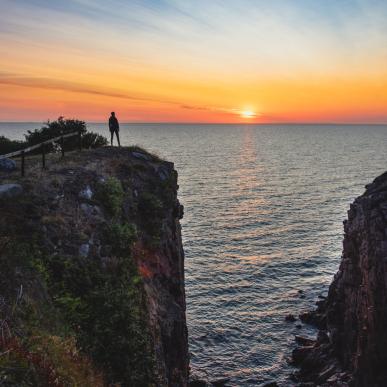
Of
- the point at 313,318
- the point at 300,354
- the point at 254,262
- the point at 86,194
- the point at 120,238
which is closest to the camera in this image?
the point at 120,238

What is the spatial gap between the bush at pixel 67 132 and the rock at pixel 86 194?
14.3m

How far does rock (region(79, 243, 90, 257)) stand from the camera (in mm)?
16391

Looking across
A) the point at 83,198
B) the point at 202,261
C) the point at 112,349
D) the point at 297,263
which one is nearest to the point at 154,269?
the point at 83,198

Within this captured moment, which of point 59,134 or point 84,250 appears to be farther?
point 59,134

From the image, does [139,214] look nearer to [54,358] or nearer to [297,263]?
[54,358]

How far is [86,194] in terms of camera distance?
66.4ft

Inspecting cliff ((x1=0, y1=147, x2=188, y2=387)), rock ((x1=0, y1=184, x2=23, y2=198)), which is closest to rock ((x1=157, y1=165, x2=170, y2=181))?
cliff ((x1=0, y1=147, x2=188, y2=387))

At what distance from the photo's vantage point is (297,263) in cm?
6103

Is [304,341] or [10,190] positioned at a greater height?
[10,190]

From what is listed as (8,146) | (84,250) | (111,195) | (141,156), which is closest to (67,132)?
(8,146)

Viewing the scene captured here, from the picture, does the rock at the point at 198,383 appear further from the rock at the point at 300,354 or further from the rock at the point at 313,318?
the rock at the point at 313,318

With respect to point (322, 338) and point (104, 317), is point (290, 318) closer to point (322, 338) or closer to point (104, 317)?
point (322, 338)

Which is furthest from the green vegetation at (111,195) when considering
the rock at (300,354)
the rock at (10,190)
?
the rock at (300,354)

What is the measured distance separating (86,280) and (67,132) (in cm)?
2412
